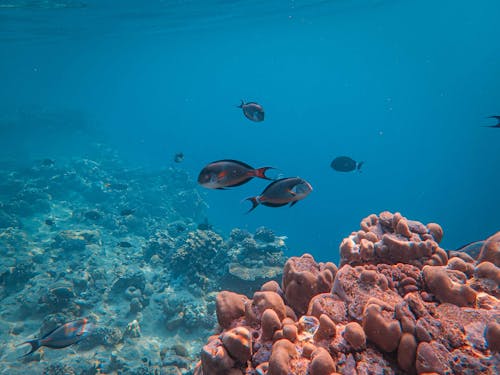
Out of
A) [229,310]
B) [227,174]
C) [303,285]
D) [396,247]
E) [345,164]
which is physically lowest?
[345,164]

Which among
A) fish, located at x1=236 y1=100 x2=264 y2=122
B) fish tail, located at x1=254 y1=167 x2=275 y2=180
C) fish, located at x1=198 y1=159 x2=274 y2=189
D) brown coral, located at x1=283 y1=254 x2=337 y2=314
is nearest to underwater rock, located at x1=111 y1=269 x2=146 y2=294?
fish, located at x1=236 y1=100 x2=264 y2=122

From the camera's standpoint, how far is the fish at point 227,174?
2.87m

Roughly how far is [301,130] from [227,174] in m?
184

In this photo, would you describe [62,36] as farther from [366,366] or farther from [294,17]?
[366,366]

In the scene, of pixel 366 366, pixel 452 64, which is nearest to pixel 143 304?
pixel 366 366

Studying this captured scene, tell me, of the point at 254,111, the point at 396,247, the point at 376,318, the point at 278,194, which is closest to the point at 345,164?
the point at 254,111

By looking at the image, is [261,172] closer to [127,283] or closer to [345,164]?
[345,164]

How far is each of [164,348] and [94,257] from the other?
22.1 feet

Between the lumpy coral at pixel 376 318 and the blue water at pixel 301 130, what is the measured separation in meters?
26.0

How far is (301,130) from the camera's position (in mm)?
A: 180125

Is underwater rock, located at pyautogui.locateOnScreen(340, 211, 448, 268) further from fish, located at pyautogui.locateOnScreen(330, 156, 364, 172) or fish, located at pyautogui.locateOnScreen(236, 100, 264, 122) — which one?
fish, located at pyautogui.locateOnScreen(330, 156, 364, 172)

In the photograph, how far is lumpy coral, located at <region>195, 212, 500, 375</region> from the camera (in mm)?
1941

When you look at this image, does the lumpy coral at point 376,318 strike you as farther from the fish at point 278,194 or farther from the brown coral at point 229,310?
the fish at point 278,194

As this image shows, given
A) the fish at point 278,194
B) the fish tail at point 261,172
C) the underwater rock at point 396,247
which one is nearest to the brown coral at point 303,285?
the underwater rock at point 396,247
